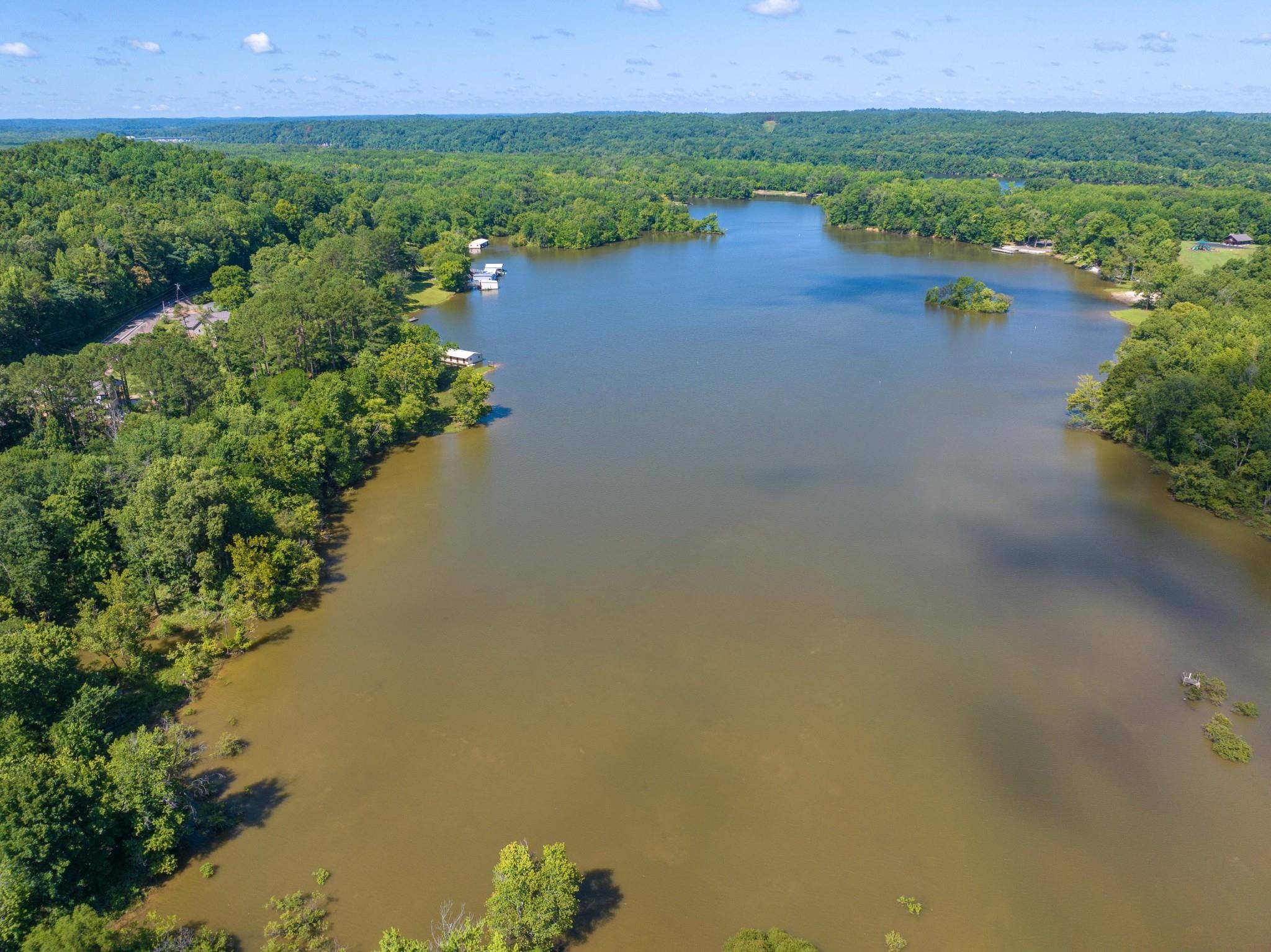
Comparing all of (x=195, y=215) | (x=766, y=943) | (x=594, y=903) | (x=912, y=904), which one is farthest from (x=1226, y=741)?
(x=195, y=215)

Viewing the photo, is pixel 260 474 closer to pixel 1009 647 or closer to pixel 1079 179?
pixel 1009 647

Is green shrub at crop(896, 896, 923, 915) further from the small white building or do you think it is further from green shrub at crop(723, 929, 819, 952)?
the small white building

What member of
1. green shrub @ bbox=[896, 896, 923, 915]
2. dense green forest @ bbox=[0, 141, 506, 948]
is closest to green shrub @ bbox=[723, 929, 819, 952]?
green shrub @ bbox=[896, 896, 923, 915]

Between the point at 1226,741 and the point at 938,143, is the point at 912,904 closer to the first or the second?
the point at 1226,741

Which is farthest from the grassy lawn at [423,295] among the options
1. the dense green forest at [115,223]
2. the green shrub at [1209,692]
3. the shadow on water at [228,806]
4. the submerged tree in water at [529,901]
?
the green shrub at [1209,692]

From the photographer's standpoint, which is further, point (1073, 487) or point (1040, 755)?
point (1073, 487)

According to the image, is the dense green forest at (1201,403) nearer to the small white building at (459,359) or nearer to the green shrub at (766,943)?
the green shrub at (766,943)

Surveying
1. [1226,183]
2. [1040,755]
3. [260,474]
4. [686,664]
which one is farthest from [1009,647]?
[1226,183]
